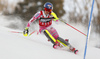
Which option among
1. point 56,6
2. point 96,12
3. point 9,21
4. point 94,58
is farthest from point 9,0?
point 94,58

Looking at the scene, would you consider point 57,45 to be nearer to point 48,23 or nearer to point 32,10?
point 48,23

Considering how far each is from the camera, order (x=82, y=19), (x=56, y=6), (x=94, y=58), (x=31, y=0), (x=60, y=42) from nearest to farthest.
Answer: (x=94, y=58)
(x=60, y=42)
(x=56, y=6)
(x=31, y=0)
(x=82, y=19)

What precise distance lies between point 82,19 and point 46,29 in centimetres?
476

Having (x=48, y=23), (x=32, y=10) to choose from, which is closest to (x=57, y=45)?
(x=48, y=23)

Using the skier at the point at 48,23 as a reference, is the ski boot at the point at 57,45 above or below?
below

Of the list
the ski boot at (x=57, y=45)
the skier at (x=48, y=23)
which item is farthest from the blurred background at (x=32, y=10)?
the ski boot at (x=57, y=45)

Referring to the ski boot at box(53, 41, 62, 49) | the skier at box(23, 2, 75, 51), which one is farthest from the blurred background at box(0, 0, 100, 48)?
the ski boot at box(53, 41, 62, 49)

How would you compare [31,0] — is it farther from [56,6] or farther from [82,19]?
[82,19]

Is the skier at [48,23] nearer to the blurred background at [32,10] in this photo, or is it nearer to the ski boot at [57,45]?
the ski boot at [57,45]

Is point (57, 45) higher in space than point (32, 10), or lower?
lower

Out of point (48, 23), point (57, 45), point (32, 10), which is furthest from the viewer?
point (32, 10)

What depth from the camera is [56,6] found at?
5699 mm

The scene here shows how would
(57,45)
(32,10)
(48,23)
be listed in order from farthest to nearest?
1. (32,10)
2. (48,23)
3. (57,45)

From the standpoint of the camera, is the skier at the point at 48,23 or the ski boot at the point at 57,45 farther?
the skier at the point at 48,23
